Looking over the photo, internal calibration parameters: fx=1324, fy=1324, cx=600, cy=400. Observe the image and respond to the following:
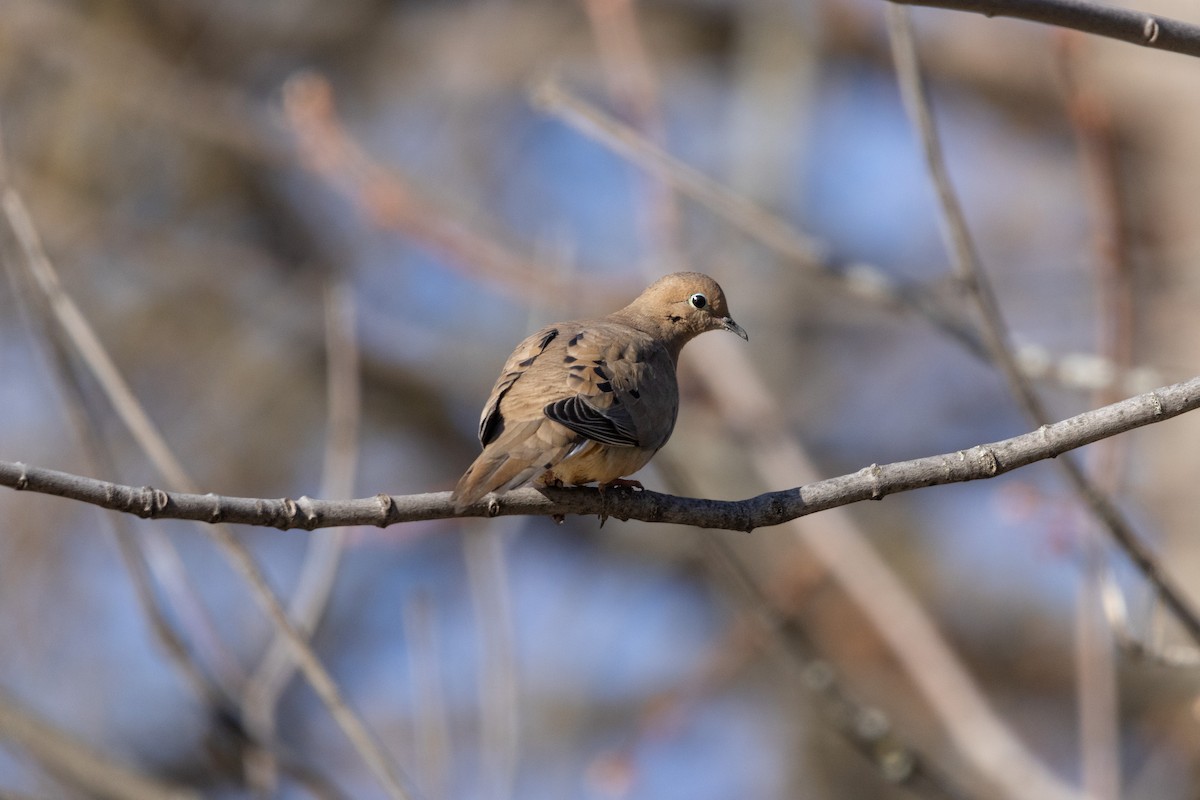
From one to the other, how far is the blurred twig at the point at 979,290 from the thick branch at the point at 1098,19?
3.61ft

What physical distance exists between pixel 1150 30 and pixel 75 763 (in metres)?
3.67

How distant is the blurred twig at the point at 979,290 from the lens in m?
3.36

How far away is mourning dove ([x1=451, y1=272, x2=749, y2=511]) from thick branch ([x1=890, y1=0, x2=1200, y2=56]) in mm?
1447

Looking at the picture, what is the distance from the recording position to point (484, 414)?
3963 mm

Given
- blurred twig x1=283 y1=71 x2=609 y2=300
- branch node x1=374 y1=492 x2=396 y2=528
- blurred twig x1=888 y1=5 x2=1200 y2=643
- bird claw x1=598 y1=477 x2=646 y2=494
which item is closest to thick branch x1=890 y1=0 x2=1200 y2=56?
blurred twig x1=888 y1=5 x2=1200 y2=643

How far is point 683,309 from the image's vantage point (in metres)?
5.05

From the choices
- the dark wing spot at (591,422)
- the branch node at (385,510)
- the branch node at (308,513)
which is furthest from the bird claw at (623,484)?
the branch node at (308,513)

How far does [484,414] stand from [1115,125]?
527 cm

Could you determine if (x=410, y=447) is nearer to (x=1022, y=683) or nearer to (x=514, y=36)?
(x=514, y=36)

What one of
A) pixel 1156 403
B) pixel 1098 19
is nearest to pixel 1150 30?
pixel 1098 19

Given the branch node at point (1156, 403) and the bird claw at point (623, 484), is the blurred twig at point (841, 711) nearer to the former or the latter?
the bird claw at point (623, 484)

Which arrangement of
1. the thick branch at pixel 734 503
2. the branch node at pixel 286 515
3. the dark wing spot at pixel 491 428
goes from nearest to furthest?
1. the thick branch at pixel 734 503
2. the branch node at pixel 286 515
3. the dark wing spot at pixel 491 428

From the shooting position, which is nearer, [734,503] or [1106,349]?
[734,503]

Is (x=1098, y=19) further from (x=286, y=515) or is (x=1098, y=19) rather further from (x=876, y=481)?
(x=286, y=515)
